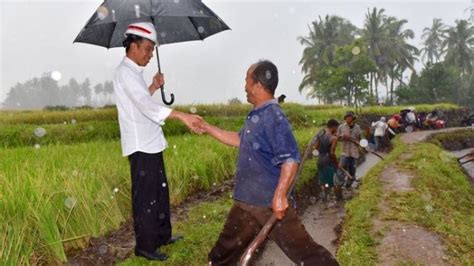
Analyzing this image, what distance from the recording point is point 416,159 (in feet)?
33.6

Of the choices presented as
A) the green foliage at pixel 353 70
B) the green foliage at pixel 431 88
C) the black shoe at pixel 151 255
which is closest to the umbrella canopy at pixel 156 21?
the black shoe at pixel 151 255

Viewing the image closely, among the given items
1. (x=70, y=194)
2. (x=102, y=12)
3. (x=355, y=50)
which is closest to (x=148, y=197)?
(x=70, y=194)

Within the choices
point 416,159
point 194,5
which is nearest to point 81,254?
point 194,5

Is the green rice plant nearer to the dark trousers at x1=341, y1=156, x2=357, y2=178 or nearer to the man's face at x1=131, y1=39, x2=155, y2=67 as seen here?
the dark trousers at x1=341, y1=156, x2=357, y2=178

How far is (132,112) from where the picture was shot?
10.7 feet

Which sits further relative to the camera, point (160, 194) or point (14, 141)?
point (14, 141)

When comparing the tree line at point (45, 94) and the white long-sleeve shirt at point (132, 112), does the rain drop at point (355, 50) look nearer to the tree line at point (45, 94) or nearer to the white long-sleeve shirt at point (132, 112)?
the white long-sleeve shirt at point (132, 112)

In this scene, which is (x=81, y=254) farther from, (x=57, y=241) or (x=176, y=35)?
(x=176, y=35)

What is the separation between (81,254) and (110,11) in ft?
7.03

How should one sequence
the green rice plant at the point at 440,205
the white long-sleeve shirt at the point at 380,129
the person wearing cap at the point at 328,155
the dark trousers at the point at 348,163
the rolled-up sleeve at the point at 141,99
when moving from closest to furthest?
the rolled-up sleeve at the point at 141,99 → the green rice plant at the point at 440,205 → the person wearing cap at the point at 328,155 → the dark trousers at the point at 348,163 → the white long-sleeve shirt at the point at 380,129

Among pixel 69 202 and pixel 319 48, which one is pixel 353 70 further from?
pixel 69 202

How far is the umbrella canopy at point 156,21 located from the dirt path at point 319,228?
260 centimetres

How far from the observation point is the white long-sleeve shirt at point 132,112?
317 cm

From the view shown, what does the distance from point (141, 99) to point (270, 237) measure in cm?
131
